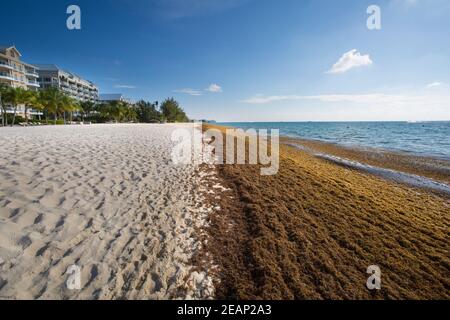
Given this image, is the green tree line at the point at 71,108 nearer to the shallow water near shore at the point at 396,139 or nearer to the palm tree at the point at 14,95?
the palm tree at the point at 14,95

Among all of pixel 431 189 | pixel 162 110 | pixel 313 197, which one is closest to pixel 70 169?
pixel 313 197

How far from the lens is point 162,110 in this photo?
102 m

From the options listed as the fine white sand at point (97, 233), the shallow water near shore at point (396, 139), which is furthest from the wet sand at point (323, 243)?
the shallow water near shore at point (396, 139)

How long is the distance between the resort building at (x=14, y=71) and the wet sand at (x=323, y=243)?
70.1m

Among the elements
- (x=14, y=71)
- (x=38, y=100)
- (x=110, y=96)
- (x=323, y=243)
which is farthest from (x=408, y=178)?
(x=110, y=96)

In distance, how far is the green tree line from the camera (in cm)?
4072

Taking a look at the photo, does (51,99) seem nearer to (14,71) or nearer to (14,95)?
(14,95)

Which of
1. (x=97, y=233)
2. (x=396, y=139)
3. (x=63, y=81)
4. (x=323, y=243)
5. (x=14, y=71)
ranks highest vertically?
(x=63, y=81)

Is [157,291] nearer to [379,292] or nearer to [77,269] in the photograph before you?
[77,269]

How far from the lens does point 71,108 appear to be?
53906mm

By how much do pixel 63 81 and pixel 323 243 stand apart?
118 metres

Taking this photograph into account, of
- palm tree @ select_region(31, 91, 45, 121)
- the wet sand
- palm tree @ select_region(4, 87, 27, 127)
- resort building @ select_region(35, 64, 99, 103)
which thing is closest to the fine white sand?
the wet sand

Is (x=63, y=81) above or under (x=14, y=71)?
above

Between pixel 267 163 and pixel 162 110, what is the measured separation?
99.5m
